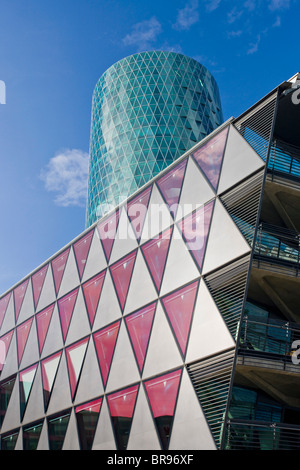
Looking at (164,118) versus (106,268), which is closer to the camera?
(106,268)

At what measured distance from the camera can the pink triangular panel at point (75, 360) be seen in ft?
68.9

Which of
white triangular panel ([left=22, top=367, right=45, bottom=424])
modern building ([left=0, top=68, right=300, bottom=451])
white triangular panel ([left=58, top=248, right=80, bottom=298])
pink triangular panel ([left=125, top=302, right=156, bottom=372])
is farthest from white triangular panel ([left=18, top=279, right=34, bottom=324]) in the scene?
pink triangular panel ([left=125, top=302, right=156, bottom=372])

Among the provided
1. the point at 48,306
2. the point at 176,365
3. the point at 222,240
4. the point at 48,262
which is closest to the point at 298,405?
the point at 176,365

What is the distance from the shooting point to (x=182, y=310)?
16672 mm

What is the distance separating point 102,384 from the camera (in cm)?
1922

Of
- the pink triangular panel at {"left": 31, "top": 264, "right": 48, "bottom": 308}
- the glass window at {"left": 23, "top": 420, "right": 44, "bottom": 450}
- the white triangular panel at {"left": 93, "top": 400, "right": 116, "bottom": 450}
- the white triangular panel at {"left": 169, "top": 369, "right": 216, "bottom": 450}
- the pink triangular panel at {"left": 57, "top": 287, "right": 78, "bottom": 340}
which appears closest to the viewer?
the white triangular panel at {"left": 169, "top": 369, "right": 216, "bottom": 450}

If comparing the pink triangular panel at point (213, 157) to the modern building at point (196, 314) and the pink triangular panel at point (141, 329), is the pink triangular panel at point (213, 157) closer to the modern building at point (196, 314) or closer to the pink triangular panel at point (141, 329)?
the modern building at point (196, 314)

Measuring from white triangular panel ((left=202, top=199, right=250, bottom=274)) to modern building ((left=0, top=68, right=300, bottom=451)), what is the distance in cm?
4

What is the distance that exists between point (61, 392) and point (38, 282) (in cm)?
781

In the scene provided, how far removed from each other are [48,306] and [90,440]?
852 centimetres

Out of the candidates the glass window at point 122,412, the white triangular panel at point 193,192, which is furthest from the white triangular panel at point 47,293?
the white triangular panel at point 193,192

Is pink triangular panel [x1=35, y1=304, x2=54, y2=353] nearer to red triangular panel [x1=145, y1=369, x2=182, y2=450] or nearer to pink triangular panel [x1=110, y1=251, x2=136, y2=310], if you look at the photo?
pink triangular panel [x1=110, y1=251, x2=136, y2=310]

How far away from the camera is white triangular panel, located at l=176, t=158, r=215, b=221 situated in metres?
18.0
